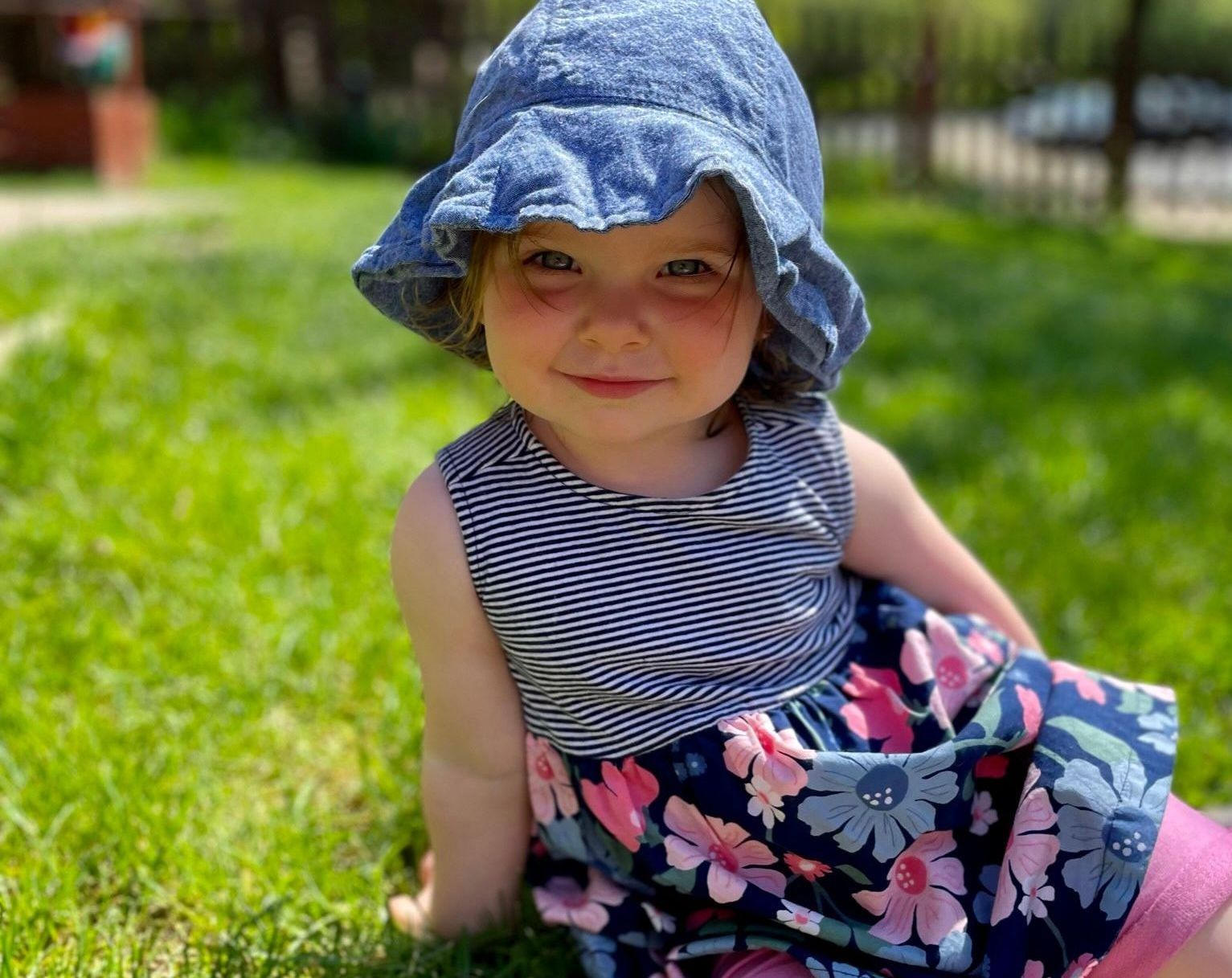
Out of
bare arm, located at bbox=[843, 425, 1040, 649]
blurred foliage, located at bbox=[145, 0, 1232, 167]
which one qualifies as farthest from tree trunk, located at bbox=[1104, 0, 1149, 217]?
bare arm, located at bbox=[843, 425, 1040, 649]

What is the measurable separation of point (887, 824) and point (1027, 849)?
0.14 m

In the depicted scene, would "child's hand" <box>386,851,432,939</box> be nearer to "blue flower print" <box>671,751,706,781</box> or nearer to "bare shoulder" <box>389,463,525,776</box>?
"bare shoulder" <box>389,463,525,776</box>

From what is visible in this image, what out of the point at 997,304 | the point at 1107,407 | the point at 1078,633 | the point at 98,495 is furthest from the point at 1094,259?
the point at 98,495

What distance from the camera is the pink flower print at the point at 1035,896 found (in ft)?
4.29

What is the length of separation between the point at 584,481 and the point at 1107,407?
257 cm

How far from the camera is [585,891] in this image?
155 centimetres

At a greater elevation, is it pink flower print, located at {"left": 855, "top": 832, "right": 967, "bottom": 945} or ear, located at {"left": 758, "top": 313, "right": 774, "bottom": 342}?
ear, located at {"left": 758, "top": 313, "right": 774, "bottom": 342}

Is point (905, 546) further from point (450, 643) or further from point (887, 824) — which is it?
point (450, 643)

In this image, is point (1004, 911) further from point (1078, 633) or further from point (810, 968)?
point (1078, 633)

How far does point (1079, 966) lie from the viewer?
4.22 ft

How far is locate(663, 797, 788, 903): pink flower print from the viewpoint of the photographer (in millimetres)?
1376

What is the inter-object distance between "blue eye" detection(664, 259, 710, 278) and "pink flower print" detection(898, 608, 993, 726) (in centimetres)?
50

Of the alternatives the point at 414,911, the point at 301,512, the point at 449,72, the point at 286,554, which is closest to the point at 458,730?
the point at 414,911

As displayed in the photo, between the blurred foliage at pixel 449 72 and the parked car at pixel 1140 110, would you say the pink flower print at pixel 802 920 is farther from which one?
the blurred foliage at pixel 449 72
